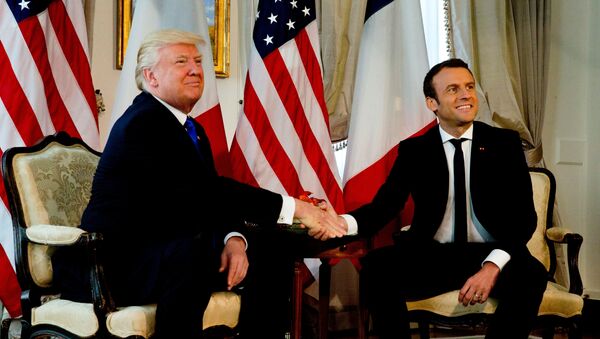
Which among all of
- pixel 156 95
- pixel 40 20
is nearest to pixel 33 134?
pixel 40 20

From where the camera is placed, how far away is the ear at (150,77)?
9.05ft

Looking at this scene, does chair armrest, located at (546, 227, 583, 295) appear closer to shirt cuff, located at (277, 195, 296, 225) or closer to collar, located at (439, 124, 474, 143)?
collar, located at (439, 124, 474, 143)

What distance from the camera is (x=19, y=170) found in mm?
2812

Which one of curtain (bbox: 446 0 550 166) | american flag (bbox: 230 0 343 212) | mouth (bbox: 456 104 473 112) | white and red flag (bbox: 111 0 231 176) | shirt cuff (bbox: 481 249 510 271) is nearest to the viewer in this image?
shirt cuff (bbox: 481 249 510 271)

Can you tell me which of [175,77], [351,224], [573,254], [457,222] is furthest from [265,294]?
[573,254]

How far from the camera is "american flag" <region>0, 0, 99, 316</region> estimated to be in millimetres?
3338

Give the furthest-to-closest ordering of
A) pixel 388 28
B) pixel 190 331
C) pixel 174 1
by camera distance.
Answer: pixel 388 28, pixel 174 1, pixel 190 331

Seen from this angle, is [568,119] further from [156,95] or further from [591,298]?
[156,95]

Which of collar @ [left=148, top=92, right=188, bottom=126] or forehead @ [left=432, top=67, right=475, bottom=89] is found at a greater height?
forehead @ [left=432, top=67, right=475, bottom=89]

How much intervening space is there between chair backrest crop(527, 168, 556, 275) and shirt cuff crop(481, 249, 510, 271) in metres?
0.59

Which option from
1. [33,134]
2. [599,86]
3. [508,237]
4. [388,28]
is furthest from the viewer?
[599,86]

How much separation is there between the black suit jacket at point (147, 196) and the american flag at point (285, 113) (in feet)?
3.90

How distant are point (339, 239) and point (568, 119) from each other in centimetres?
252

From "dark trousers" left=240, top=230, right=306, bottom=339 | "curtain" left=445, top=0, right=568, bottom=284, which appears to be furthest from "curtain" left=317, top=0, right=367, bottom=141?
"dark trousers" left=240, top=230, right=306, bottom=339
